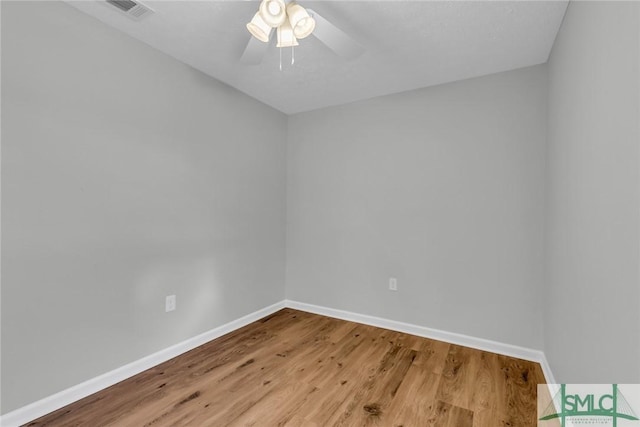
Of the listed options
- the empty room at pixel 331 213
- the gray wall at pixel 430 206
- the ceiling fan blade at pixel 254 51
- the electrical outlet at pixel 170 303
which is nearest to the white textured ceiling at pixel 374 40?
the empty room at pixel 331 213

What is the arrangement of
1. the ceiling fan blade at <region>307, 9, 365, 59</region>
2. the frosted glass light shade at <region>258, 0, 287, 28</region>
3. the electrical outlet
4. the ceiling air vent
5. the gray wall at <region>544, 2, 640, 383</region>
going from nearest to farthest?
the gray wall at <region>544, 2, 640, 383</region>
the frosted glass light shade at <region>258, 0, 287, 28</region>
the ceiling fan blade at <region>307, 9, 365, 59</region>
the ceiling air vent
the electrical outlet

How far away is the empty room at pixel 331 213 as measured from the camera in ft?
4.63

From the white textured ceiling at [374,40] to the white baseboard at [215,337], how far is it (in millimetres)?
2271

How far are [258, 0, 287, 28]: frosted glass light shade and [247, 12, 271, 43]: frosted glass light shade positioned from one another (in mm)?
19

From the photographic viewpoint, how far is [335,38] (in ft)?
5.29

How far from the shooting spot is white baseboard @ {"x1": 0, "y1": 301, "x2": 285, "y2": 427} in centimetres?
153

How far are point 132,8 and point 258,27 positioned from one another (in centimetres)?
89

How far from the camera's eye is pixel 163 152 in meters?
2.18

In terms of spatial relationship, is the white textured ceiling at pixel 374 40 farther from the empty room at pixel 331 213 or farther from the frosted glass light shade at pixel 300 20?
the frosted glass light shade at pixel 300 20

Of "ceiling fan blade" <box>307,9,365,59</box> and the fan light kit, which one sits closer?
the fan light kit

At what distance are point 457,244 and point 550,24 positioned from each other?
5.43 ft

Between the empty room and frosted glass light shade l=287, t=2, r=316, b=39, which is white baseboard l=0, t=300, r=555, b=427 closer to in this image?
the empty room

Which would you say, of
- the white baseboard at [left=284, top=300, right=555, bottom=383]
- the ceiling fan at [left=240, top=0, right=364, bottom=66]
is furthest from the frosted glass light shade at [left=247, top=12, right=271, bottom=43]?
the white baseboard at [left=284, top=300, right=555, bottom=383]

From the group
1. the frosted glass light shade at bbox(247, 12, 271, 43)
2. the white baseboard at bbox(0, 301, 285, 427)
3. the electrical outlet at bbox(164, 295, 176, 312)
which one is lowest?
the white baseboard at bbox(0, 301, 285, 427)
